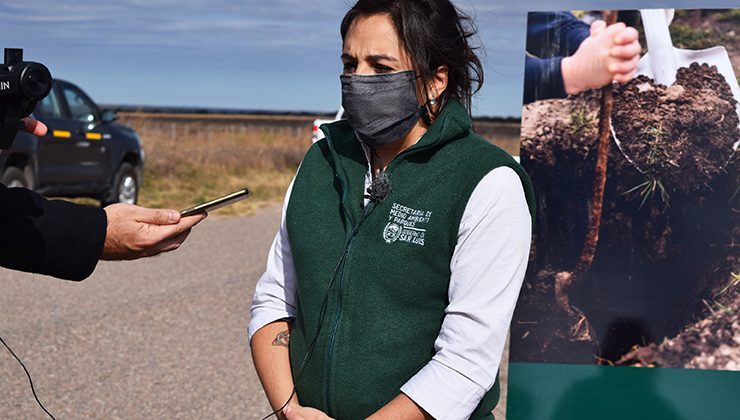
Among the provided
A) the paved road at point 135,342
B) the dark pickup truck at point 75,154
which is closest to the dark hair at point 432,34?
the paved road at point 135,342

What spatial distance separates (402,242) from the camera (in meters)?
2.35

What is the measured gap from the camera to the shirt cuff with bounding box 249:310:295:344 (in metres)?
2.67

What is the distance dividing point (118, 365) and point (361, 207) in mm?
4819

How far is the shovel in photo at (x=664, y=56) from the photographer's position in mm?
3566

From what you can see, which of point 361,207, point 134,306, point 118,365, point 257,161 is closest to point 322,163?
point 361,207

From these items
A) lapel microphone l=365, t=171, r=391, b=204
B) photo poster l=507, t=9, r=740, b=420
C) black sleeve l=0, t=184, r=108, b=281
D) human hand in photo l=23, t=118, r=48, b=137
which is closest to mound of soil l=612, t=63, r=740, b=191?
photo poster l=507, t=9, r=740, b=420

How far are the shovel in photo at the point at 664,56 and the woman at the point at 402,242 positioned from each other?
1176mm

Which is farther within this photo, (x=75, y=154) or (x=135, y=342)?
(x=75, y=154)

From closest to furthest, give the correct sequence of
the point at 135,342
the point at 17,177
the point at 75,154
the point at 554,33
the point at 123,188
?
the point at 554,33 < the point at 135,342 < the point at 17,177 < the point at 75,154 < the point at 123,188

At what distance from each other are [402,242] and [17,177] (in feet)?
36.4

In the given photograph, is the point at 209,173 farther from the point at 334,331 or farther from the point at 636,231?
the point at 334,331

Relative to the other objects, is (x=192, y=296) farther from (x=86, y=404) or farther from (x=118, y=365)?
(x=86, y=404)

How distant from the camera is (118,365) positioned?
6.90 metres

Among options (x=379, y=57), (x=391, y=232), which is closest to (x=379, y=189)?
(x=391, y=232)
